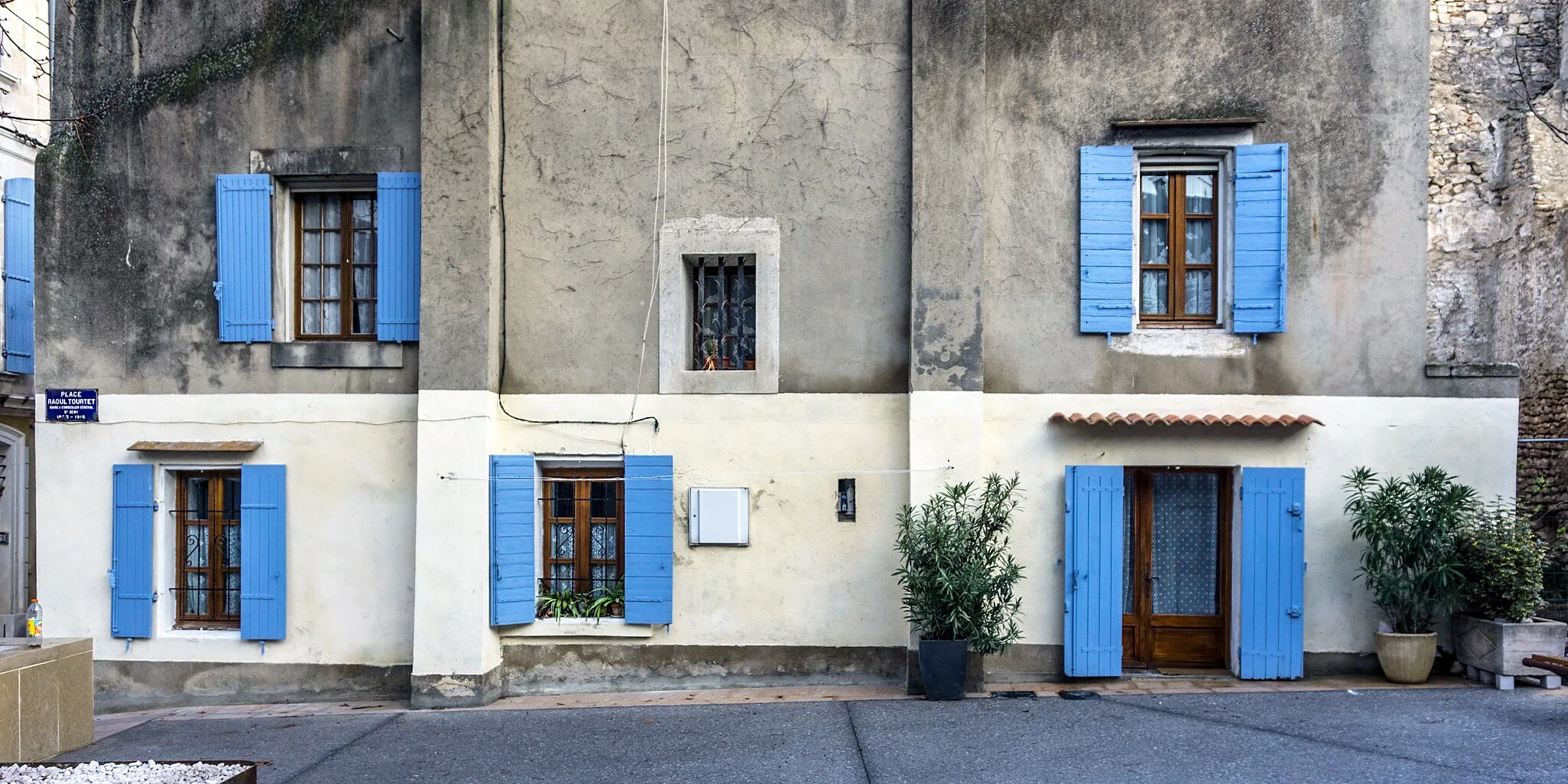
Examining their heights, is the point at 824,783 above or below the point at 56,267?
below

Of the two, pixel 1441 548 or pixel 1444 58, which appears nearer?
pixel 1441 548

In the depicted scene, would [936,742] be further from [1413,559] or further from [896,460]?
[1413,559]

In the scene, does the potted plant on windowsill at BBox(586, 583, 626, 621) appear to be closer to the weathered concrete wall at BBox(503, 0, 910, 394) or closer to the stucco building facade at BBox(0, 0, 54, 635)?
the weathered concrete wall at BBox(503, 0, 910, 394)

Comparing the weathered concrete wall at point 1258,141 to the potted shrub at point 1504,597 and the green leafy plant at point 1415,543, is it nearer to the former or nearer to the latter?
the green leafy plant at point 1415,543

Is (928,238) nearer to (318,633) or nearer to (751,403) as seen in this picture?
(751,403)

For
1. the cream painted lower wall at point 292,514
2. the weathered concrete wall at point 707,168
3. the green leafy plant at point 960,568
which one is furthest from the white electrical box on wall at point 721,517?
the cream painted lower wall at point 292,514

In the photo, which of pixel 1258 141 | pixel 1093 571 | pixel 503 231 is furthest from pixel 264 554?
pixel 1258 141

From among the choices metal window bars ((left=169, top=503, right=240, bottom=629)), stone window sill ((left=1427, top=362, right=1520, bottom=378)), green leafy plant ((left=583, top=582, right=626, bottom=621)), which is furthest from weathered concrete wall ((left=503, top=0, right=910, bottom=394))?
stone window sill ((left=1427, top=362, right=1520, bottom=378))

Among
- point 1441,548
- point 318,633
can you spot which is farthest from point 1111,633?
point 318,633

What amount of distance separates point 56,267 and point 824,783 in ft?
26.6

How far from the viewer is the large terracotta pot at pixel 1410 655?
7.37 meters

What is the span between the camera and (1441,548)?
725 centimetres

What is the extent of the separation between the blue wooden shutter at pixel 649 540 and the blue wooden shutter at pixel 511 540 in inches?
32.8

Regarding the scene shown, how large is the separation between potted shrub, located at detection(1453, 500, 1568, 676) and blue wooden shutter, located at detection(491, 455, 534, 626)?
7.47 m
